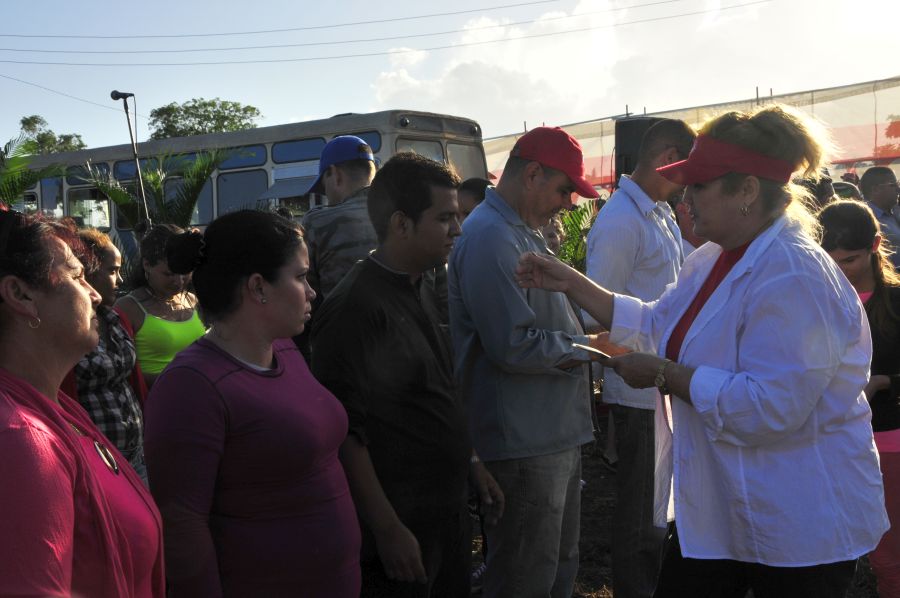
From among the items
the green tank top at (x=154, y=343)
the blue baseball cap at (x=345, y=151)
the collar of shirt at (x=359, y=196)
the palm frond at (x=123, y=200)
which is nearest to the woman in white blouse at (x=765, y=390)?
the collar of shirt at (x=359, y=196)

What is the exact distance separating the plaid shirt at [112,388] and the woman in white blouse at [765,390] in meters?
2.20

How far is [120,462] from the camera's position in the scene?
1.89m

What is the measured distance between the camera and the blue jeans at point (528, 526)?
3.29 metres

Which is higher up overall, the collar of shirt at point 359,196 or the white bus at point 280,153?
the white bus at point 280,153

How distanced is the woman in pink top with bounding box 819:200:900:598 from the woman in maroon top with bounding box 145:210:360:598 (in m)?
2.52

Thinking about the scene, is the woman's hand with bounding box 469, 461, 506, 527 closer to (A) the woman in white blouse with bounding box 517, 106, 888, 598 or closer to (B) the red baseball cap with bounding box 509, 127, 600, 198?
(A) the woman in white blouse with bounding box 517, 106, 888, 598

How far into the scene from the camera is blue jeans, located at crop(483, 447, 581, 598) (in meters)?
3.29

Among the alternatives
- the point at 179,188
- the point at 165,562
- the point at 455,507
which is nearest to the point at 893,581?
the point at 455,507

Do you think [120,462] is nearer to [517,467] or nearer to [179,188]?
[517,467]

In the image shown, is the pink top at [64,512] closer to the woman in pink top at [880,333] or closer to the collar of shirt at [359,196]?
the collar of shirt at [359,196]

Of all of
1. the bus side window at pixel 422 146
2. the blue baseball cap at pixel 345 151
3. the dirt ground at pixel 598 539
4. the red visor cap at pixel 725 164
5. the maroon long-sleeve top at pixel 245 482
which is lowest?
the dirt ground at pixel 598 539

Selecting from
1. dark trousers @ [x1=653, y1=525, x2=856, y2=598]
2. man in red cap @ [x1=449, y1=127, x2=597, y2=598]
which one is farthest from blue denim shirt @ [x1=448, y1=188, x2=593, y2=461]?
dark trousers @ [x1=653, y1=525, x2=856, y2=598]

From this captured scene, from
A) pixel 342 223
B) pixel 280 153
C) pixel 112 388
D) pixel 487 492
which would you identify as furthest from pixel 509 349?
pixel 280 153

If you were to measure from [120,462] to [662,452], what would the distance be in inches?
75.2
